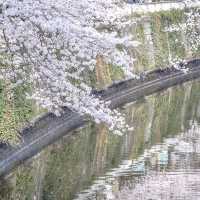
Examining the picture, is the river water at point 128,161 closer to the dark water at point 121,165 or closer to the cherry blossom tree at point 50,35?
the dark water at point 121,165

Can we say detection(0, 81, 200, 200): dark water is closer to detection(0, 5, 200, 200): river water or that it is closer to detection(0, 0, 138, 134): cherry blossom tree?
detection(0, 5, 200, 200): river water

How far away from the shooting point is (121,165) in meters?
18.0

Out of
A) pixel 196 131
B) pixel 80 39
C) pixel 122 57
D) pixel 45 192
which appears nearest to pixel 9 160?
pixel 45 192

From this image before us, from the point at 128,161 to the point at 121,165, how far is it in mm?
686

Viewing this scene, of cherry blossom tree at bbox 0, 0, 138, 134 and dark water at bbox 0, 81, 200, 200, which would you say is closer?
cherry blossom tree at bbox 0, 0, 138, 134

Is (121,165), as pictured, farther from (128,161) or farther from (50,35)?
(50,35)

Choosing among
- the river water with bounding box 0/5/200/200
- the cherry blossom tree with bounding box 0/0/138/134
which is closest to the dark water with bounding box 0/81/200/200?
the river water with bounding box 0/5/200/200

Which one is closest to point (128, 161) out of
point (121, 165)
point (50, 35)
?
point (121, 165)

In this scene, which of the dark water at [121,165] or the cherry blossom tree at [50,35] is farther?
the dark water at [121,165]

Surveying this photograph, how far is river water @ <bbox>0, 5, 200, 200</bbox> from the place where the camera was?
15.5 meters

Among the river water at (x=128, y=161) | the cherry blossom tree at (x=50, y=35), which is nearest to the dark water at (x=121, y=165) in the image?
the river water at (x=128, y=161)

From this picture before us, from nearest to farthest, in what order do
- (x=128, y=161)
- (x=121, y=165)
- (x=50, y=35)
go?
(x=50, y=35), (x=121, y=165), (x=128, y=161)

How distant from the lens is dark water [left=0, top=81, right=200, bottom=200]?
610 inches

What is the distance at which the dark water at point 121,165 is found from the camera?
15.5m
